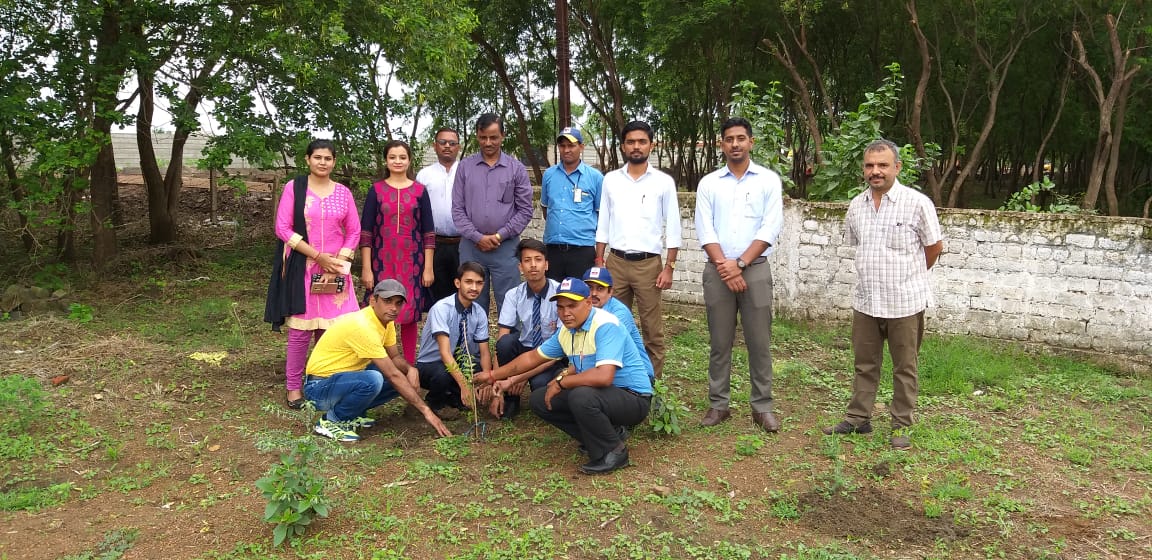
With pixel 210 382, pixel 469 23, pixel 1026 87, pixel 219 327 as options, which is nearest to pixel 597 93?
pixel 1026 87

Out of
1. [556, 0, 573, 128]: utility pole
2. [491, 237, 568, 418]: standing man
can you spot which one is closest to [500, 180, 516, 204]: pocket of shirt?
[491, 237, 568, 418]: standing man

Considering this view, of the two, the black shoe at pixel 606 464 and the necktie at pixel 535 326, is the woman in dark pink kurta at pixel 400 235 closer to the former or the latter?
the necktie at pixel 535 326

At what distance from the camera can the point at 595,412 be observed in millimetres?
4180

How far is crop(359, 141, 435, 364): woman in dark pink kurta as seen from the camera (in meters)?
5.54

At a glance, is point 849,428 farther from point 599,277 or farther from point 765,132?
point 765,132

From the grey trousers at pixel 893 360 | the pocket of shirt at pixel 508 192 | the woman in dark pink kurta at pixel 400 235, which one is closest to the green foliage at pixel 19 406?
the woman in dark pink kurta at pixel 400 235

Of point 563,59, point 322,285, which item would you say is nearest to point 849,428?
point 322,285

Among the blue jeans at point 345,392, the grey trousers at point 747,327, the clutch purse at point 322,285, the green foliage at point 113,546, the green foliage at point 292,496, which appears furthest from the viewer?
the clutch purse at point 322,285

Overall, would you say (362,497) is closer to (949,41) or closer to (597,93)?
(949,41)

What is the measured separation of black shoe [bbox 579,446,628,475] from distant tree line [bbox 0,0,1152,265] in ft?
16.1

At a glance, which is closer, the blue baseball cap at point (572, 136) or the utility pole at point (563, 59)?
the blue baseball cap at point (572, 136)

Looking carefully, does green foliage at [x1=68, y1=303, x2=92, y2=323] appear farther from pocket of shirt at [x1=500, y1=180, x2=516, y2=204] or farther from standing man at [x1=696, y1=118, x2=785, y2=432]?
standing man at [x1=696, y1=118, x2=785, y2=432]

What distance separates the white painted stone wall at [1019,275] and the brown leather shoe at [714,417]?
10.1 feet

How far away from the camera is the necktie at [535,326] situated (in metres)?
5.06
